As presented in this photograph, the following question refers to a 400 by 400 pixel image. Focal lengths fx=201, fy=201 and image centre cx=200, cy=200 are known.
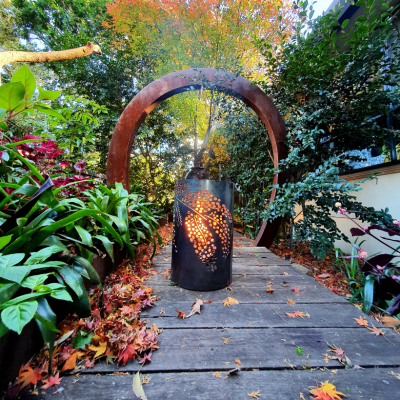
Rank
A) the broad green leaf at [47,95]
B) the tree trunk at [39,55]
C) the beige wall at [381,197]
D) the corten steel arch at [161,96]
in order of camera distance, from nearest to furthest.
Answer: the broad green leaf at [47,95] → the tree trunk at [39,55] → the beige wall at [381,197] → the corten steel arch at [161,96]

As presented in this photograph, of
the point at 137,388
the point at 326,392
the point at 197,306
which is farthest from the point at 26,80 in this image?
the point at 326,392

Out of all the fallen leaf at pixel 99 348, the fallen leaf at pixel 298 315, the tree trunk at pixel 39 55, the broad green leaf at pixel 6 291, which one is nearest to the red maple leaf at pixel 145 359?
the fallen leaf at pixel 99 348

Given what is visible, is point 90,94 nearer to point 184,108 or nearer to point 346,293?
point 184,108

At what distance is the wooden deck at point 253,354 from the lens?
654mm

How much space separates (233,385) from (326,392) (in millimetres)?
297

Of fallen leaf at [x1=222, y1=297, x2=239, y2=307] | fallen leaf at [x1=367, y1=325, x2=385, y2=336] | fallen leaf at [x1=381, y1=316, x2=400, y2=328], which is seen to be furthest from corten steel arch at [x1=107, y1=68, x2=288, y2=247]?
fallen leaf at [x1=367, y1=325, x2=385, y2=336]

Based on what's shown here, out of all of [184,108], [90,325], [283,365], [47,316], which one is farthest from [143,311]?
[184,108]

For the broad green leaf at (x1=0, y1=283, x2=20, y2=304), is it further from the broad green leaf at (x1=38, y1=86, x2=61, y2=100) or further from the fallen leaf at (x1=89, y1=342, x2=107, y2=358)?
the broad green leaf at (x1=38, y1=86, x2=61, y2=100)

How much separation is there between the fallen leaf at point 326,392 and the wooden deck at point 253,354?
0.09 ft

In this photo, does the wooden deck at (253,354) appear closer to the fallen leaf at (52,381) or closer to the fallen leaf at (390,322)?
the fallen leaf at (52,381)

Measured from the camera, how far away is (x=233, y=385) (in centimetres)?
67

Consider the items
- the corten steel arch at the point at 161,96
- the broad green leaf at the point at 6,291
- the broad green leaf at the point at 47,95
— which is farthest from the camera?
the corten steel arch at the point at 161,96

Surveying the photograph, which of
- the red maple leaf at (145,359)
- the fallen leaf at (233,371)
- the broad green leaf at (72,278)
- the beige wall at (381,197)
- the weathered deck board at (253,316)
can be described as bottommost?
the fallen leaf at (233,371)

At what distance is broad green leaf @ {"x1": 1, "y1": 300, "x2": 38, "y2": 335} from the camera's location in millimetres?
450
